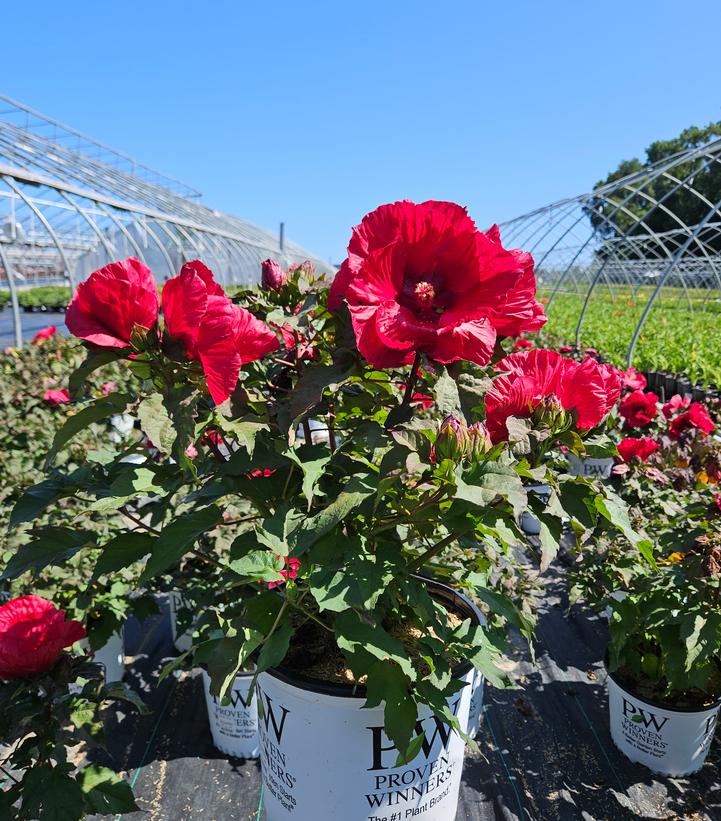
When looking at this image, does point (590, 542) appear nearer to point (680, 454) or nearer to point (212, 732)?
point (680, 454)

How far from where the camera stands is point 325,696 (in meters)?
0.92

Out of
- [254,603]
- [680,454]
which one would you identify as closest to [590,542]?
[680,454]

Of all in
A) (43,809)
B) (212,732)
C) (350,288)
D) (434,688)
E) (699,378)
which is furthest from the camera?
(699,378)

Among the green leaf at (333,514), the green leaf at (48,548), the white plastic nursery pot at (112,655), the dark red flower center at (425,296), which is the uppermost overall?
the dark red flower center at (425,296)

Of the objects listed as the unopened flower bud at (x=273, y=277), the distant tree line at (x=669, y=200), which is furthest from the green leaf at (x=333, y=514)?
the distant tree line at (x=669, y=200)

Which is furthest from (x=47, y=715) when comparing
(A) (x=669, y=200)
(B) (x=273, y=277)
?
(A) (x=669, y=200)

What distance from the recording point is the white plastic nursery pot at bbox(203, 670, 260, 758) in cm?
172

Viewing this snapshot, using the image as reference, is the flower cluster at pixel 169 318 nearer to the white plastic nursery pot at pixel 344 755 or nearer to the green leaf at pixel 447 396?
the green leaf at pixel 447 396

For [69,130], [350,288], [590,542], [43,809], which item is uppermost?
[69,130]

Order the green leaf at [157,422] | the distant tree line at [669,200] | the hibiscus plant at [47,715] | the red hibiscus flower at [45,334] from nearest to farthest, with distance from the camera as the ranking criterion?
the green leaf at [157,422] < the hibiscus plant at [47,715] < the red hibiscus flower at [45,334] < the distant tree line at [669,200]

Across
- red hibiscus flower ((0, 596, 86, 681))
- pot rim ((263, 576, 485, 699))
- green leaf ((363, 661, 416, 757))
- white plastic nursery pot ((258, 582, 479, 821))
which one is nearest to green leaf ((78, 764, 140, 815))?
red hibiscus flower ((0, 596, 86, 681))

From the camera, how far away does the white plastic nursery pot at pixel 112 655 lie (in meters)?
2.07

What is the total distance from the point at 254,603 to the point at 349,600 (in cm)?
22

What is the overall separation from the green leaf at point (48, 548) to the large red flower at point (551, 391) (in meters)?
0.69
